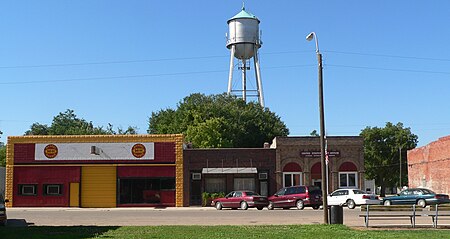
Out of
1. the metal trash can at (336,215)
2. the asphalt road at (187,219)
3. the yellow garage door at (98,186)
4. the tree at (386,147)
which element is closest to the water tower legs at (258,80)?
the tree at (386,147)

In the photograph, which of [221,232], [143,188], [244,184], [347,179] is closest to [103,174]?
[143,188]

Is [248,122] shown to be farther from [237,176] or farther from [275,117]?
[237,176]

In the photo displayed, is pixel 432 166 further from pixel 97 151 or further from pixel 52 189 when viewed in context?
pixel 52 189

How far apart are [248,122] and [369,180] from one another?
27.1 metres

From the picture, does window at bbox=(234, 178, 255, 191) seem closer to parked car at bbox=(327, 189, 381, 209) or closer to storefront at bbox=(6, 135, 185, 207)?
storefront at bbox=(6, 135, 185, 207)

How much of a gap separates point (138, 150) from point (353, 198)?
17.5 m

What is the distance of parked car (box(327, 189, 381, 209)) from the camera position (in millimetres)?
40344

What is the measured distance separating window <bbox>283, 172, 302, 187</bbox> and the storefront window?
8929mm

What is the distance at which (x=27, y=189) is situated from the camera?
49.3 m

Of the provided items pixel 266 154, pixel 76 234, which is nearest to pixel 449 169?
pixel 266 154

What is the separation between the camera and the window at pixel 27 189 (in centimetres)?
4919

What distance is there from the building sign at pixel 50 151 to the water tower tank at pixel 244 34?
27001 millimetres

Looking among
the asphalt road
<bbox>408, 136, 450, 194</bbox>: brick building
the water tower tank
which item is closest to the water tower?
the water tower tank

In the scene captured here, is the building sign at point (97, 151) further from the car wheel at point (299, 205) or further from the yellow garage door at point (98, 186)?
the car wheel at point (299, 205)
